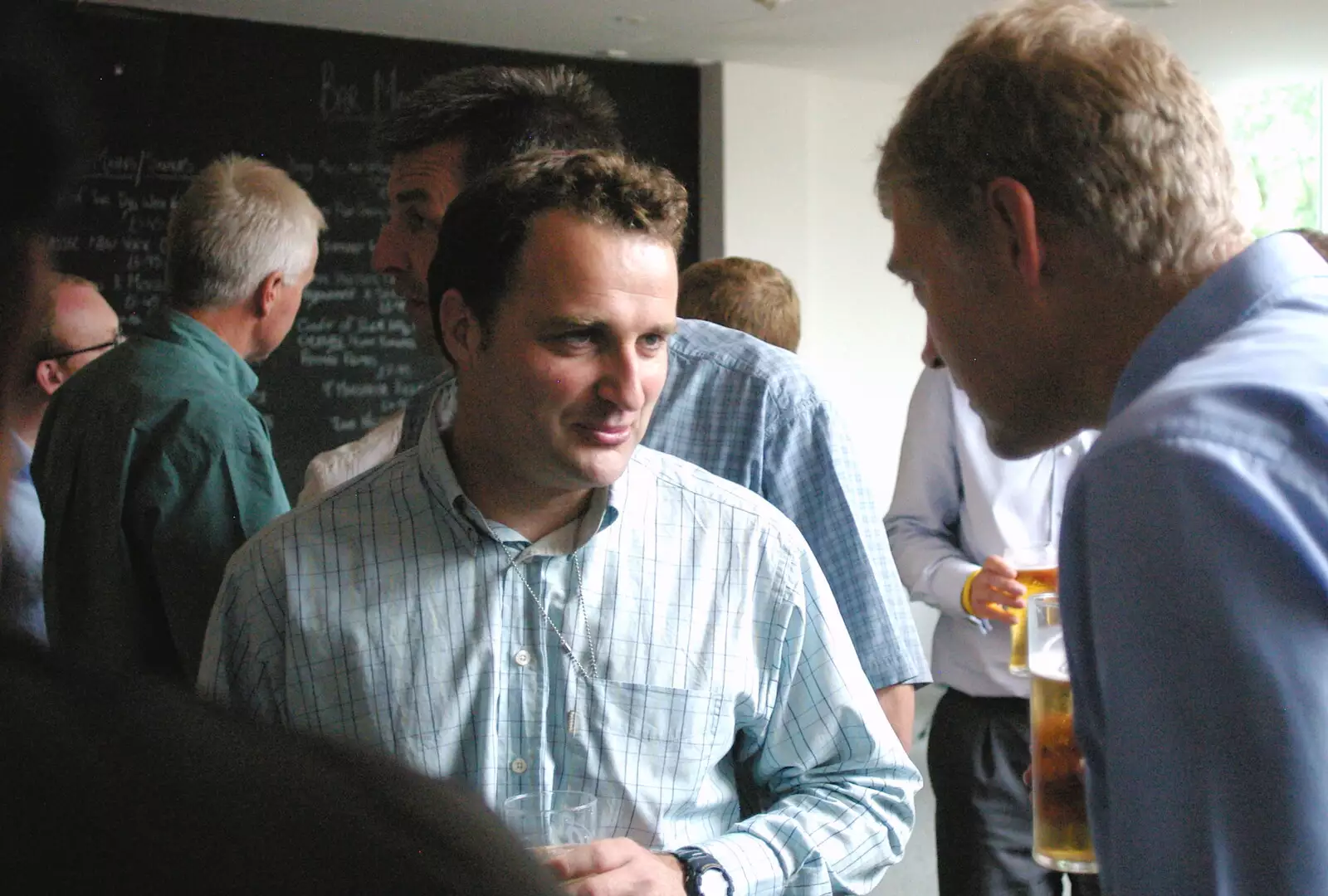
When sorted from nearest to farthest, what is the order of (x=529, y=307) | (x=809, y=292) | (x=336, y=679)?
(x=336, y=679)
(x=529, y=307)
(x=809, y=292)

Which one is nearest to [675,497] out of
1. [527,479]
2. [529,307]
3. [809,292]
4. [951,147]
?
[527,479]

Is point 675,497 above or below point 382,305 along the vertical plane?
below

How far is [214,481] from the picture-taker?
200cm

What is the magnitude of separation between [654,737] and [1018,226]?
0.68 metres

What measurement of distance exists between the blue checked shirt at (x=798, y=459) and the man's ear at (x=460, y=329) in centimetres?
32

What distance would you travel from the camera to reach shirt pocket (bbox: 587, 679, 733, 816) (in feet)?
4.54

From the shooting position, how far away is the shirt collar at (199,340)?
2215mm

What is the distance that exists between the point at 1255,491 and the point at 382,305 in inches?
193

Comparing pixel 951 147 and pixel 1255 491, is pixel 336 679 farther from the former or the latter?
pixel 1255 491

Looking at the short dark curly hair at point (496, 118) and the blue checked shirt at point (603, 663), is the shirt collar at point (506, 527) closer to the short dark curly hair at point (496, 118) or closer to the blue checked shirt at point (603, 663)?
the blue checked shirt at point (603, 663)

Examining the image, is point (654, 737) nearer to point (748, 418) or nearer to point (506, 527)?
point (506, 527)

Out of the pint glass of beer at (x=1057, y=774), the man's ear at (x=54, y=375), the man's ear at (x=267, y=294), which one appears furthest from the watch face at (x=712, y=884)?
the man's ear at (x=54, y=375)

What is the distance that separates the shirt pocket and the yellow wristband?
1.15 m

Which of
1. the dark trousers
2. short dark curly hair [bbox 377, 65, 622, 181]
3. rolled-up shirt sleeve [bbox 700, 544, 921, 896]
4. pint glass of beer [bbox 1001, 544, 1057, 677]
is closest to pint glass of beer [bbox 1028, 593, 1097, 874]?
rolled-up shirt sleeve [bbox 700, 544, 921, 896]
